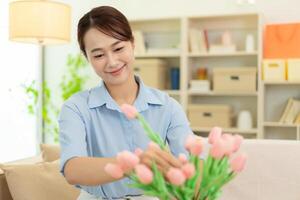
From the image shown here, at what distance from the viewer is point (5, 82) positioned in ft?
16.2

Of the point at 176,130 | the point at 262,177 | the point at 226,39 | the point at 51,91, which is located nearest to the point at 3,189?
the point at 176,130

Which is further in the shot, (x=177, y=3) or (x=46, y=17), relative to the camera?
(x=177, y=3)

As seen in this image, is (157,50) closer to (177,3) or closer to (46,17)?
(177,3)

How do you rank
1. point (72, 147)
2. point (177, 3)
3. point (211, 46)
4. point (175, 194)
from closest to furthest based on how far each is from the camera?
point (175, 194), point (72, 147), point (211, 46), point (177, 3)

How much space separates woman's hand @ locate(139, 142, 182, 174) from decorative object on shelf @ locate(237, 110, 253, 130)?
3.71 m

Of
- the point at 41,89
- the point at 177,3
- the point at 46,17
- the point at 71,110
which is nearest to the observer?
the point at 71,110

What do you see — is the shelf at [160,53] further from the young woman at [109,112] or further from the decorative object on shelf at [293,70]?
the young woman at [109,112]

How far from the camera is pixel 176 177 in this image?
33.1 inches

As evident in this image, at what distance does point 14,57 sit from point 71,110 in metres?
3.83

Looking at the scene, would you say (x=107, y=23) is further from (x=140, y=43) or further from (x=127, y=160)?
(x=140, y=43)

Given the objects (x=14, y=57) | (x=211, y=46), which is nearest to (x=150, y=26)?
(x=211, y=46)

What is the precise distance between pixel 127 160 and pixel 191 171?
0.39 ft

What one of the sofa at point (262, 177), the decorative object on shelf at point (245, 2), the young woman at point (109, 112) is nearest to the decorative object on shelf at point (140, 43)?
the decorative object on shelf at point (245, 2)

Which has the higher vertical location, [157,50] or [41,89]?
[157,50]
